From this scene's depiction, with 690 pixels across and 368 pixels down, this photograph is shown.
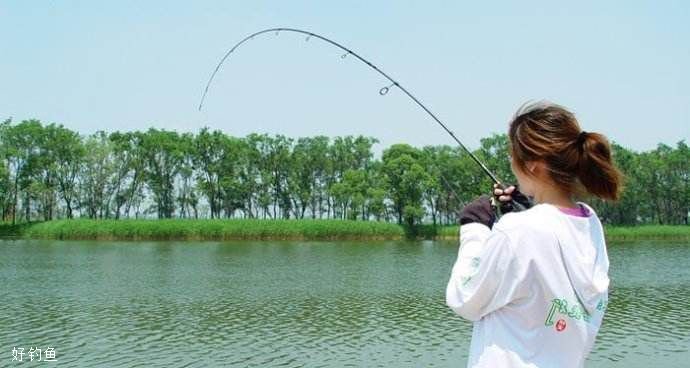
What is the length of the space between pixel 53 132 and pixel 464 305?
221 feet

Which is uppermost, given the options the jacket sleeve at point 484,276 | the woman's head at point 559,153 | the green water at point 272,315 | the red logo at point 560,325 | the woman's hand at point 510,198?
the woman's head at point 559,153

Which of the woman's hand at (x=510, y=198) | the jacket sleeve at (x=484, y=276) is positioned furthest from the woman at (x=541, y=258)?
the woman's hand at (x=510, y=198)

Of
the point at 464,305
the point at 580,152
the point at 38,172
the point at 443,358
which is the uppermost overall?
the point at 38,172

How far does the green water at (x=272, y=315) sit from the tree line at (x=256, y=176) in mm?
35375

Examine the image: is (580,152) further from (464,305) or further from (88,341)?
(88,341)

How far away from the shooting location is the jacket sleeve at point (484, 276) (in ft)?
6.06

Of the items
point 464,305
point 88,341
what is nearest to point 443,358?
point 88,341

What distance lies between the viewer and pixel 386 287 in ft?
70.9

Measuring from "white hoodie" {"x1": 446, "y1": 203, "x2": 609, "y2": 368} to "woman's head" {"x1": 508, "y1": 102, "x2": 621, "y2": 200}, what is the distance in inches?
3.8

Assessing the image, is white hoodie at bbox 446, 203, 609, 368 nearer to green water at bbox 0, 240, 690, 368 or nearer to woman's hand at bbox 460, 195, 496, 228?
woman's hand at bbox 460, 195, 496, 228

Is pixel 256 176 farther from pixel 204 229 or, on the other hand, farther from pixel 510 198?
pixel 510 198

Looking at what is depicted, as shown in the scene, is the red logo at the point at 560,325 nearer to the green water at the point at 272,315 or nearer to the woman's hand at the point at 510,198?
the woman's hand at the point at 510,198

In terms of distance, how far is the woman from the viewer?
1858 millimetres

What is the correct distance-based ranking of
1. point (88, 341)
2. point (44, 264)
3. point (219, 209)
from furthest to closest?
point (219, 209) < point (44, 264) < point (88, 341)
